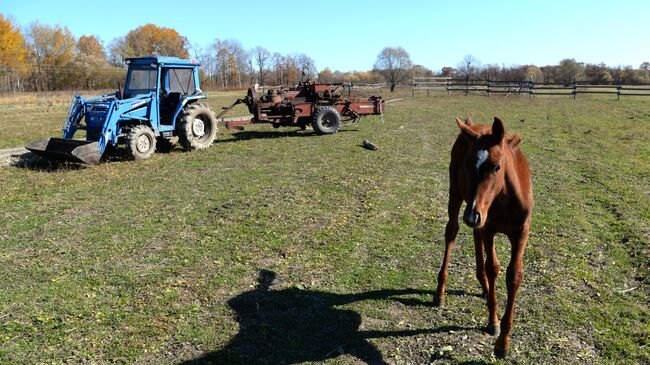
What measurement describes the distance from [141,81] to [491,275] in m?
11.3

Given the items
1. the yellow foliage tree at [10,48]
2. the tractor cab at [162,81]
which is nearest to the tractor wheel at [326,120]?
the tractor cab at [162,81]

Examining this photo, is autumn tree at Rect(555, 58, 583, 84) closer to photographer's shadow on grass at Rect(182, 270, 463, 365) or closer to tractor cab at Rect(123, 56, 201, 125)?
tractor cab at Rect(123, 56, 201, 125)

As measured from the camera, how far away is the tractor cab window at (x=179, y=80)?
1254 centimetres

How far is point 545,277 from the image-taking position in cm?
471

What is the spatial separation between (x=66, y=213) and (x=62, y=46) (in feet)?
225

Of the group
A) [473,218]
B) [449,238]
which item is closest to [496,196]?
[473,218]

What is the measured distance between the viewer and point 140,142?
1114cm

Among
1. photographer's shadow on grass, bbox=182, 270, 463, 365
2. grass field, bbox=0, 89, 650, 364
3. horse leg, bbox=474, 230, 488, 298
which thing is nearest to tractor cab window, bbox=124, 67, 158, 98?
grass field, bbox=0, 89, 650, 364

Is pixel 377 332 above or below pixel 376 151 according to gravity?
below

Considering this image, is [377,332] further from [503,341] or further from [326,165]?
[326,165]

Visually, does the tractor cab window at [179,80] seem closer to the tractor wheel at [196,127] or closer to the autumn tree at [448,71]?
the tractor wheel at [196,127]

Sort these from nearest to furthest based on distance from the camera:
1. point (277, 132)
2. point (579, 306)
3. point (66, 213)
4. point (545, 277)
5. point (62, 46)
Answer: point (579, 306) < point (545, 277) < point (66, 213) < point (277, 132) < point (62, 46)

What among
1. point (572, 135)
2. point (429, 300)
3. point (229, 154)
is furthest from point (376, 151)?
point (429, 300)

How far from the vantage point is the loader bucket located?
31.9 feet
